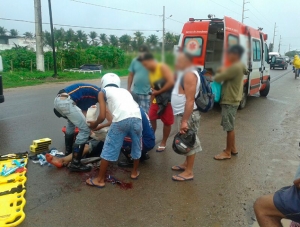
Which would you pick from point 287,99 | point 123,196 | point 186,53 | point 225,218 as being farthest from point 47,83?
point 186,53

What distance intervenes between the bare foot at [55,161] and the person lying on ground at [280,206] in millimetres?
2494

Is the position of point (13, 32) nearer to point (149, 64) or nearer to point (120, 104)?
point (149, 64)

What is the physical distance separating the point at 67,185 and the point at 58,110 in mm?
966


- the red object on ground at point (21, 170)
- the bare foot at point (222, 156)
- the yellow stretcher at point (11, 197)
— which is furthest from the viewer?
the bare foot at point (222, 156)

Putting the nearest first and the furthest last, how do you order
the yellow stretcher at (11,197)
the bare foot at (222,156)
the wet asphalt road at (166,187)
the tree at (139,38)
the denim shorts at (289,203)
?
the tree at (139,38), the denim shorts at (289,203), the yellow stretcher at (11,197), the wet asphalt road at (166,187), the bare foot at (222,156)

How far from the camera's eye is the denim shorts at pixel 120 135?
121 inches

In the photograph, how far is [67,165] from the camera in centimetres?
391

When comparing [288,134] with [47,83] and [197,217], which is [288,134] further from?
[47,83]

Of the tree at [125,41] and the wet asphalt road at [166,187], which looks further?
the wet asphalt road at [166,187]

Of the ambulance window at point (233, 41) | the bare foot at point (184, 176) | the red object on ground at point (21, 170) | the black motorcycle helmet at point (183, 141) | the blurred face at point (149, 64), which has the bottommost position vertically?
the bare foot at point (184, 176)

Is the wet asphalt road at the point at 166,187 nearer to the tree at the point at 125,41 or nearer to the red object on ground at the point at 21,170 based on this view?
the red object on ground at the point at 21,170

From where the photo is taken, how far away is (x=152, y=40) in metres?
0.93

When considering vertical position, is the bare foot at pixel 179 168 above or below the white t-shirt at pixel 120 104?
below

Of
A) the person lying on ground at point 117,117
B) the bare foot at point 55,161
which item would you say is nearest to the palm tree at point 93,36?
the person lying on ground at point 117,117
